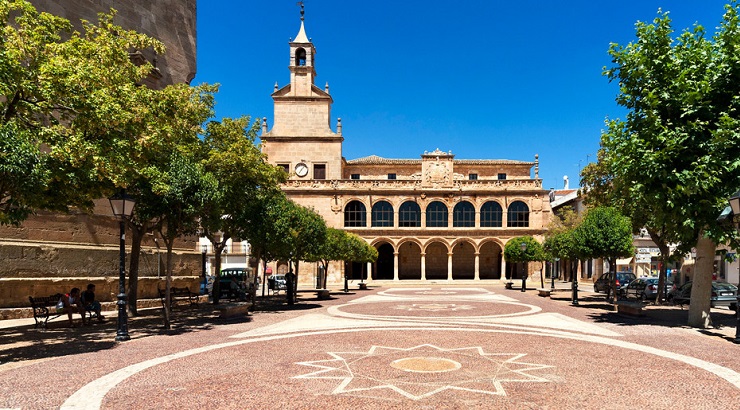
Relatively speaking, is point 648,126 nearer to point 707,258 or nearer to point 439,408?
point 707,258

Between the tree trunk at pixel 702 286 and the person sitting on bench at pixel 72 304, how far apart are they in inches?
650

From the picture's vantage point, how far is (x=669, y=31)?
12.6m

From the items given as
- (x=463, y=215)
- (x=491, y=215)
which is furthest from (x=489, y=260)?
(x=463, y=215)

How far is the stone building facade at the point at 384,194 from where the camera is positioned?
43344 mm

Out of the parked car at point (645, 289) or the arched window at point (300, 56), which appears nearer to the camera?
the parked car at point (645, 289)

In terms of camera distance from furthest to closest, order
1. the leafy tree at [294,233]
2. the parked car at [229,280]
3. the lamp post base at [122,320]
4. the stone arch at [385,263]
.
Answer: the stone arch at [385,263] → the parked car at [229,280] → the leafy tree at [294,233] → the lamp post base at [122,320]

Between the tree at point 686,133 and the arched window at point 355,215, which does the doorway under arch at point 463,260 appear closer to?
the arched window at point 355,215

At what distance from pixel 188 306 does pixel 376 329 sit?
33.3 feet

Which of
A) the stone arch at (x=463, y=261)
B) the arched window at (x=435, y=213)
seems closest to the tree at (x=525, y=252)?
the arched window at (x=435, y=213)

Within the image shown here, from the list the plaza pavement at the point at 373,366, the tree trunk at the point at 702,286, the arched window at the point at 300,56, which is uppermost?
the arched window at the point at 300,56

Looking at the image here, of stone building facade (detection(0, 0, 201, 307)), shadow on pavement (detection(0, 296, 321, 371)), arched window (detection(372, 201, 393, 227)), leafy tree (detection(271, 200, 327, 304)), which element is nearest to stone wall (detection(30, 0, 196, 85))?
stone building facade (detection(0, 0, 201, 307))

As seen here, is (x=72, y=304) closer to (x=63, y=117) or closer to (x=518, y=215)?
(x=63, y=117)

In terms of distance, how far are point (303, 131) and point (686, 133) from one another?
3681cm

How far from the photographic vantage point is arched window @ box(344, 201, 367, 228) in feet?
144
